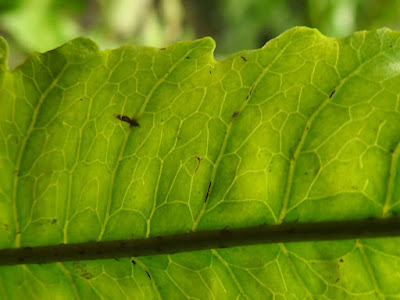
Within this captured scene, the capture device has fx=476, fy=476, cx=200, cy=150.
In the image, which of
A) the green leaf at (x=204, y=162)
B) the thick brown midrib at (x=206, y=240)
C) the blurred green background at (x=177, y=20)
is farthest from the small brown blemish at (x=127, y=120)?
the blurred green background at (x=177, y=20)

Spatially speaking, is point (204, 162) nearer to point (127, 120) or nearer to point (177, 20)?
point (127, 120)

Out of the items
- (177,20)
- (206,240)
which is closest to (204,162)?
(206,240)

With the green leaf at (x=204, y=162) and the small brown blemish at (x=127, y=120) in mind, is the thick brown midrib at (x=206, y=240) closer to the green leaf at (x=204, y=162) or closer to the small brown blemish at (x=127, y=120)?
the green leaf at (x=204, y=162)

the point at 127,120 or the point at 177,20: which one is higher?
the point at 177,20

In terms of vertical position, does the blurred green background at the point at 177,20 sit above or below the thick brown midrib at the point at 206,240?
above

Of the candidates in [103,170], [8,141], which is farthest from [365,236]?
[8,141]

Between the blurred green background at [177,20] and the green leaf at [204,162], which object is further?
the blurred green background at [177,20]

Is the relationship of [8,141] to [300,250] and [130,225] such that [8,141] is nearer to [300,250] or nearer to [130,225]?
[130,225]
